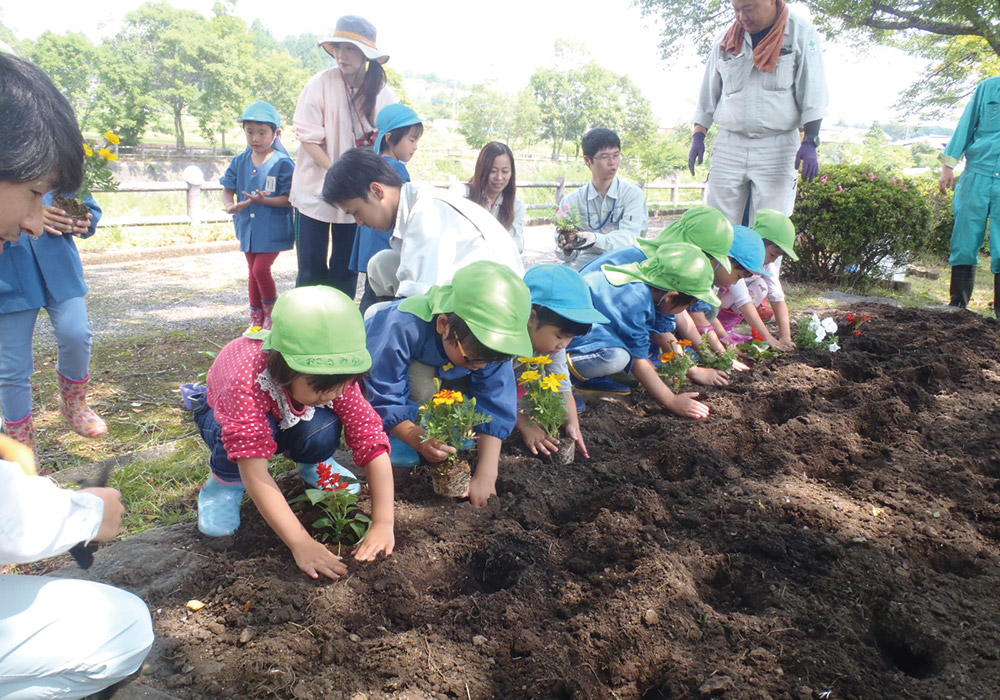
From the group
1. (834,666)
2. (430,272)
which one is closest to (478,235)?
(430,272)

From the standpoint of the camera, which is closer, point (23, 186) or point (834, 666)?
point (23, 186)

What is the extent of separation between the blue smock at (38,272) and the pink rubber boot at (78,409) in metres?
0.43

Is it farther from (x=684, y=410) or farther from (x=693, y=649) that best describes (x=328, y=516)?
(x=684, y=410)

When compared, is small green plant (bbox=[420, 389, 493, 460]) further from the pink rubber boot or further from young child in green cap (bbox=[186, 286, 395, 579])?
the pink rubber boot

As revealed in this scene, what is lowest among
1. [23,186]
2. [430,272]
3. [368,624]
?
[368,624]

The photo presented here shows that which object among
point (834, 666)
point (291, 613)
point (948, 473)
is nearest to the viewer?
point (834, 666)

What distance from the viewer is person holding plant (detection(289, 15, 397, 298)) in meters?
4.18

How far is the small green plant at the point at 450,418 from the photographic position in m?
2.50

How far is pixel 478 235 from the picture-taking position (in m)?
3.32

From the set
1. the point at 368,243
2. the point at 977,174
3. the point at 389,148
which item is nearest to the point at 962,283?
the point at 977,174

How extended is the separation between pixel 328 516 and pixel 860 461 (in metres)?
2.37

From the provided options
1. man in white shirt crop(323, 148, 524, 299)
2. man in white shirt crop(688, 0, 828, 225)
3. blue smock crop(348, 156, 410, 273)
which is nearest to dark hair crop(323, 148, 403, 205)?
man in white shirt crop(323, 148, 524, 299)

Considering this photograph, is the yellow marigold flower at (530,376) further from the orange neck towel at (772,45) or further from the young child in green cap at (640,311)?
the orange neck towel at (772,45)

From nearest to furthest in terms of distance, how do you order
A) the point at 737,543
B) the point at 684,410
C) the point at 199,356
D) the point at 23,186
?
the point at 23,186 < the point at 737,543 < the point at 684,410 < the point at 199,356
